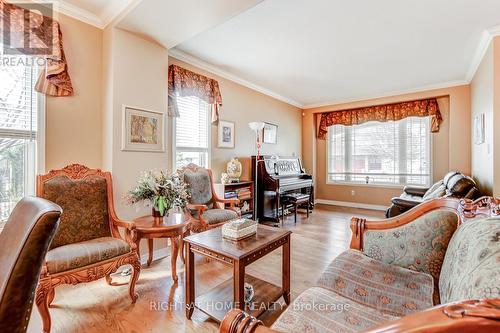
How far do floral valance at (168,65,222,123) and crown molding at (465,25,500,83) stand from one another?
3.41 m

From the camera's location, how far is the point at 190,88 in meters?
3.30

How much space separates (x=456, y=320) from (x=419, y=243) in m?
1.32

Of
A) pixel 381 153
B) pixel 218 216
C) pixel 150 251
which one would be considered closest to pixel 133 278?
pixel 150 251

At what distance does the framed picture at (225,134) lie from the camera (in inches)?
152

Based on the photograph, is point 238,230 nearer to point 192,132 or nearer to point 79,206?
point 79,206

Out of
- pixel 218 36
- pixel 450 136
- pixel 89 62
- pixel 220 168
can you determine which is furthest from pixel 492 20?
pixel 89 62

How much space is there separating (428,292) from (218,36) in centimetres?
301

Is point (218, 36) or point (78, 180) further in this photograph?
point (218, 36)

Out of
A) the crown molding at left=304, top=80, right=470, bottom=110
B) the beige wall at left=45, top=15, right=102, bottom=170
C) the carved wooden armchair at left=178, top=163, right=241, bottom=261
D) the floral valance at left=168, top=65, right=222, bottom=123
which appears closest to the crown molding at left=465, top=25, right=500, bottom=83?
the crown molding at left=304, top=80, right=470, bottom=110

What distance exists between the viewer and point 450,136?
14.4ft

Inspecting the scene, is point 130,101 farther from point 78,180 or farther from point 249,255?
point 249,255

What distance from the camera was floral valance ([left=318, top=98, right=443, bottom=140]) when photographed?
4633 mm

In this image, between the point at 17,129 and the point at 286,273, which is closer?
the point at 286,273

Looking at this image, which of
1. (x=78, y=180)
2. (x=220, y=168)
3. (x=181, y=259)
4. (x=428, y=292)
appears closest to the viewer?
(x=428, y=292)
